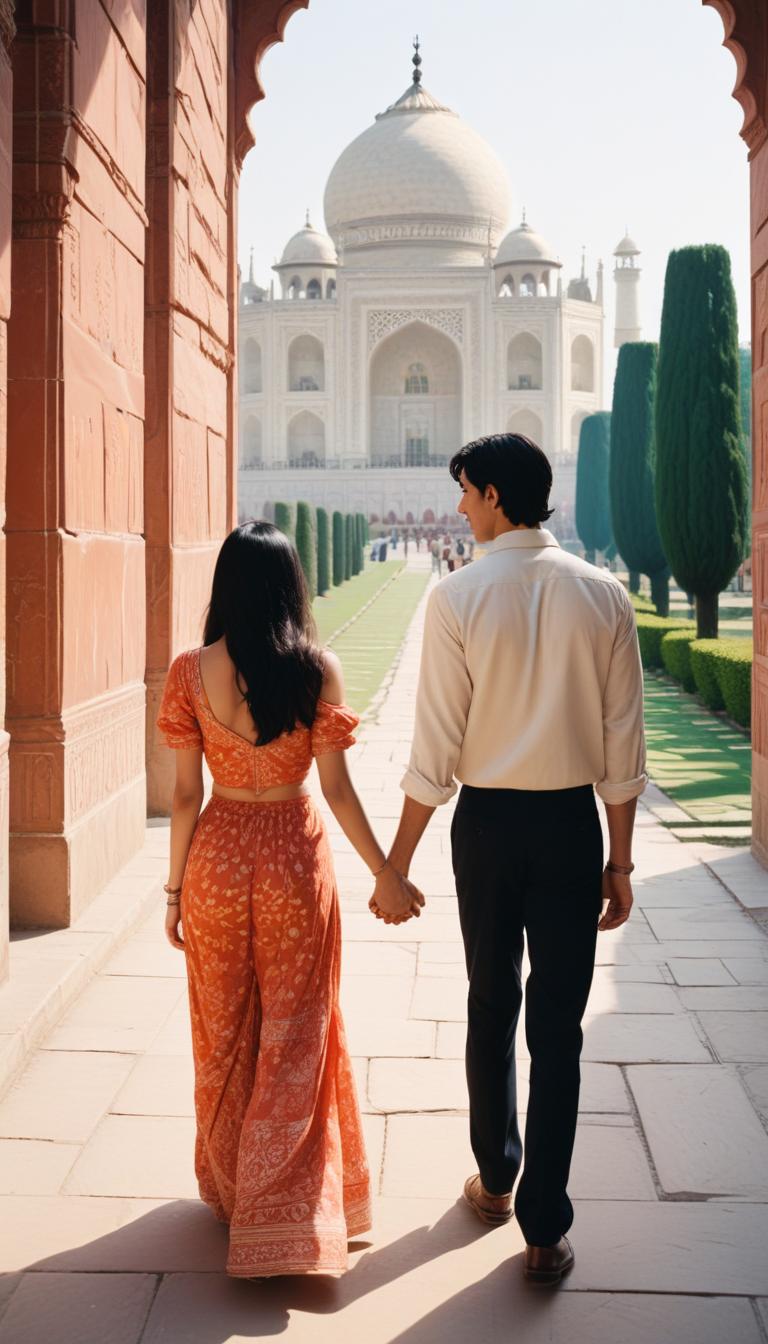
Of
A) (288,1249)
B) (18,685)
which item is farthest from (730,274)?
(288,1249)

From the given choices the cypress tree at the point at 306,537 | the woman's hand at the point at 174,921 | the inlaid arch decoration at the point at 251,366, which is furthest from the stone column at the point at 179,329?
the inlaid arch decoration at the point at 251,366

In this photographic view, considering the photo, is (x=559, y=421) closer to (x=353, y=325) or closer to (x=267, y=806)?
(x=353, y=325)

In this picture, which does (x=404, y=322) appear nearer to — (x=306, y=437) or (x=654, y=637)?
(x=306, y=437)

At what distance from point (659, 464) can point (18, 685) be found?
9467mm

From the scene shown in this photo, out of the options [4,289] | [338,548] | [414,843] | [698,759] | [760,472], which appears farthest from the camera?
[338,548]

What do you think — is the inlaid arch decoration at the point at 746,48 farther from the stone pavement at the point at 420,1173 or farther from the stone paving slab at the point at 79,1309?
the stone paving slab at the point at 79,1309

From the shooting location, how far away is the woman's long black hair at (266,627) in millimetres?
2016

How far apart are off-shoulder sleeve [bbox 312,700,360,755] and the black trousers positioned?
198 millimetres

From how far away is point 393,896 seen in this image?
212 centimetres

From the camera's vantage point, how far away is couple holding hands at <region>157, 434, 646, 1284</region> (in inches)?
78.2

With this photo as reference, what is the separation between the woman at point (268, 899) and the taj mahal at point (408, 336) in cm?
4100

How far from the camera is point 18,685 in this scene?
3.56 m

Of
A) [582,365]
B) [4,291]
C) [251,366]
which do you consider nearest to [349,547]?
[4,291]

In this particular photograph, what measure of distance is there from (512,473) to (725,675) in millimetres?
6972
